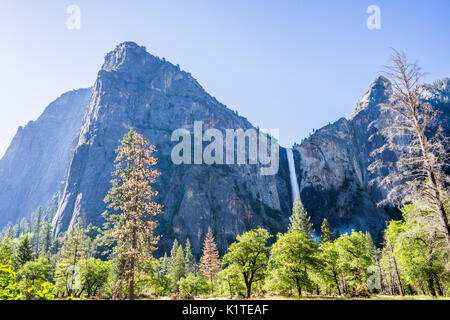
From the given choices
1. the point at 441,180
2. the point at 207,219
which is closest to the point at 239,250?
the point at 441,180

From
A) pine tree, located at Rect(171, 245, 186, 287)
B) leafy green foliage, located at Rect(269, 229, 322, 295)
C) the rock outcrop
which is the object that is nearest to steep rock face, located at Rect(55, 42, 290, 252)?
the rock outcrop

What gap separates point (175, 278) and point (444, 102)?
20940 cm

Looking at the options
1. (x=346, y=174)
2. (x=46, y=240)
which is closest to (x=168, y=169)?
(x=46, y=240)

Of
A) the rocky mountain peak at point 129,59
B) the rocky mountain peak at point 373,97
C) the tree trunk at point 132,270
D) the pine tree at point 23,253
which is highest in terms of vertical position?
the rocky mountain peak at point 129,59

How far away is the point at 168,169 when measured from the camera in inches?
5413

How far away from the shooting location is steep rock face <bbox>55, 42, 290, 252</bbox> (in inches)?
4638

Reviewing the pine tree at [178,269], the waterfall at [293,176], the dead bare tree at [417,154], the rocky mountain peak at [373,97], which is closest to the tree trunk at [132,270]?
the dead bare tree at [417,154]

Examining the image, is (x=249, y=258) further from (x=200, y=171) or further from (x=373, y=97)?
(x=373, y=97)

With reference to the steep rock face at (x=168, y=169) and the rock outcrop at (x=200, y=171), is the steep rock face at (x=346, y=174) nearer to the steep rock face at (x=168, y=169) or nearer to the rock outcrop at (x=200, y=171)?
the rock outcrop at (x=200, y=171)

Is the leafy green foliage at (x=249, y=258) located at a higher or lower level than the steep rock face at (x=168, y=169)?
lower

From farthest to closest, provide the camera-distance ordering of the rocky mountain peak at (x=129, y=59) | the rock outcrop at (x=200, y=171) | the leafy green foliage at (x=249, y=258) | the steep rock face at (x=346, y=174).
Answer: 1. the rocky mountain peak at (x=129, y=59)
2. the steep rock face at (x=346, y=174)
3. the rock outcrop at (x=200, y=171)
4. the leafy green foliage at (x=249, y=258)

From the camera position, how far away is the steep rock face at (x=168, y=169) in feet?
387

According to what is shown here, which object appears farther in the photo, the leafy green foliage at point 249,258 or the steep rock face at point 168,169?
the steep rock face at point 168,169
